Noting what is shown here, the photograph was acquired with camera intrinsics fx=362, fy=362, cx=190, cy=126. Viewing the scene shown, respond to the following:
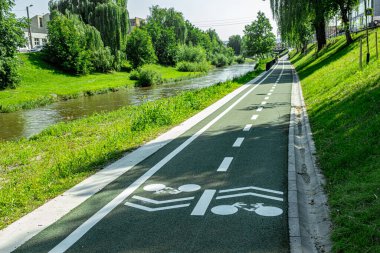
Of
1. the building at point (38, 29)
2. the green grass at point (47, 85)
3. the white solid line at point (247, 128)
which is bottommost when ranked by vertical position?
the white solid line at point (247, 128)

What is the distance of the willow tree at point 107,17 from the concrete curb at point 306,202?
49266 millimetres

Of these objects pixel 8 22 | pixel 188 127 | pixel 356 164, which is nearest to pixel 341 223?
pixel 356 164

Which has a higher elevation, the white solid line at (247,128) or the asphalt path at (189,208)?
the white solid line at (247,128)

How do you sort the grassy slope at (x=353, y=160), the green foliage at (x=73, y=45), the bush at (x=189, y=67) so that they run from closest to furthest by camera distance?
the grassy slope at (x=353, y=160) < the green foliage at (x=73, y=45) < the bush at (x=189, y=67)

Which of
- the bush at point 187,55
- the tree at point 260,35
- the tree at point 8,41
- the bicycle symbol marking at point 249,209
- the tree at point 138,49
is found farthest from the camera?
the bush at point 187,55

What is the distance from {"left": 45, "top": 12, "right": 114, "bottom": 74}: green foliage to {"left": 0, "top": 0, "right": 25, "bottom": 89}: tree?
1381cm

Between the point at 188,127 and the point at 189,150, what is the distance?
354 cm

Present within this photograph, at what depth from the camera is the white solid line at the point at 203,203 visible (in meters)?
5.46

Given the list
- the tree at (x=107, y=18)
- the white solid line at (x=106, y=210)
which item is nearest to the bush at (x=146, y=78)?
the tree at (x=107, y=18)

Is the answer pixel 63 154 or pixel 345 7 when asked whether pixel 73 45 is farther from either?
pixel 63 154

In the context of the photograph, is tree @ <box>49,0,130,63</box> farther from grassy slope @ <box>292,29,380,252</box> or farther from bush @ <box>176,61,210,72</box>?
grassy slope @ <box>292,29,380,252</box>

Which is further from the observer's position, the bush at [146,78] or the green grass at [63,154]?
the bush at [146,78]

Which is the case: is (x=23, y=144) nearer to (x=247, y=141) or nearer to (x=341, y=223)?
(x=247, y=141)

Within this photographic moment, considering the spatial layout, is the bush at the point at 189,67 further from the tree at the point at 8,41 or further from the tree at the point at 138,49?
the tree at the point at 8,41
